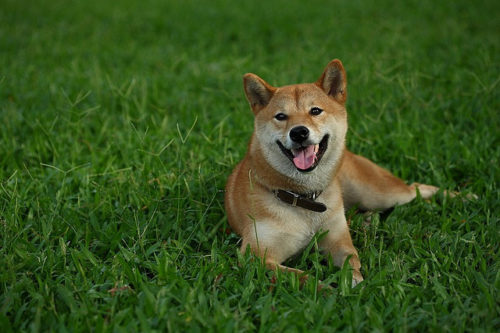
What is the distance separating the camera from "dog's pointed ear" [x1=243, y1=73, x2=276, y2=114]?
3342mm

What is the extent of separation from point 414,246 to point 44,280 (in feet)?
7.46

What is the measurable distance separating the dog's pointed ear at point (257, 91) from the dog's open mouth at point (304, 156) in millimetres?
446

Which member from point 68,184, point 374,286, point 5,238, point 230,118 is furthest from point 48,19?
point 374,286

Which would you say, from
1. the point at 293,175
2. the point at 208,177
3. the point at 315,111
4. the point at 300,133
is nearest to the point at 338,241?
the point at 293,175

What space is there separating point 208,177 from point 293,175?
1081 millimetres

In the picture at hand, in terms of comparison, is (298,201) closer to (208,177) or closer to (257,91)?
(257,91)

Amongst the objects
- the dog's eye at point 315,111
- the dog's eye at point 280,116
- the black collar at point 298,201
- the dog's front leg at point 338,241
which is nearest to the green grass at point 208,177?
the dog's front leg at point 338,241

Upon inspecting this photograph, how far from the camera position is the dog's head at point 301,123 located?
3.07m

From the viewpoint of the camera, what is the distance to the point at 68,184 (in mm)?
3977

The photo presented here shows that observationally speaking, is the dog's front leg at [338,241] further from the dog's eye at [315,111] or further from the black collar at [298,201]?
the dog's eye at [315,111]

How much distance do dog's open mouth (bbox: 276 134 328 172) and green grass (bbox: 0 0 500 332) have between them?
0.59 meters

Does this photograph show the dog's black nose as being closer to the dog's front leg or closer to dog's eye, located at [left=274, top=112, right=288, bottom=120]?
dog's eye, located at [left=274, top=112, right=288, bottom=120]

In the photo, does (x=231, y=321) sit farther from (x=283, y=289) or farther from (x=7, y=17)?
(x=7, y=17)

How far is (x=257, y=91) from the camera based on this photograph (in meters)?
3.44
